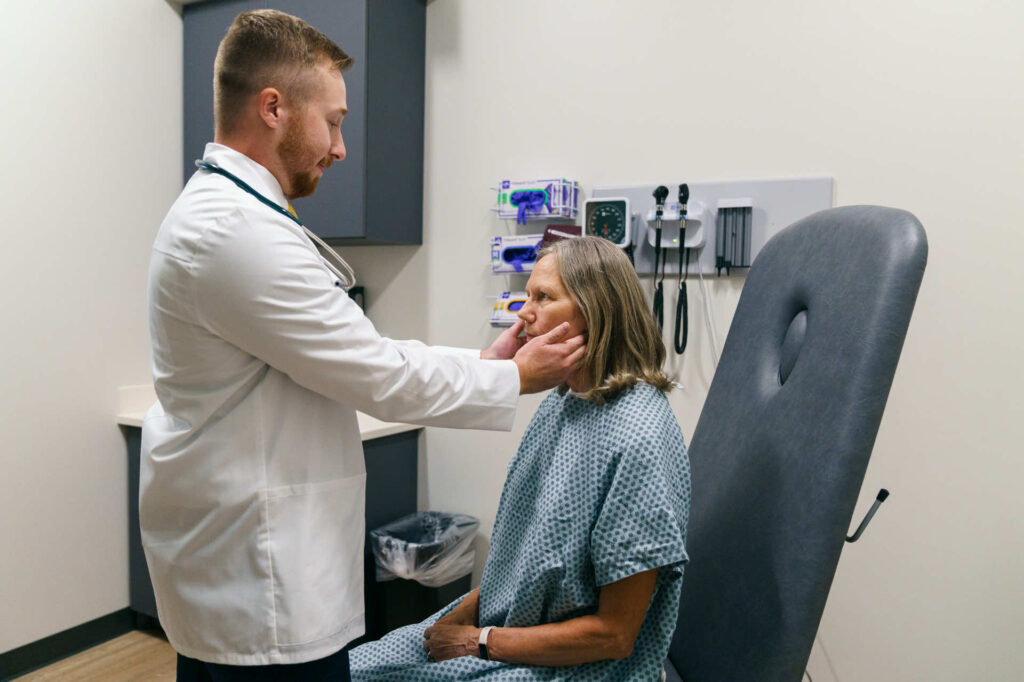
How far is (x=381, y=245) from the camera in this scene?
2740 millimetres

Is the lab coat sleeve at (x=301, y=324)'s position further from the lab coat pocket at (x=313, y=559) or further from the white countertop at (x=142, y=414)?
the white countertop at (x=142, y=414)

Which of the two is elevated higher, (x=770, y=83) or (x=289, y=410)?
(x=770, y=83)

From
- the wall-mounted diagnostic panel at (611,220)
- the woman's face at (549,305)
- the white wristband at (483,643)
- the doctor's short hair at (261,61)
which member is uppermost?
the doctor's short hair at (261,61)

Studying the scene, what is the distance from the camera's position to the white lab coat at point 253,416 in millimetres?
1045

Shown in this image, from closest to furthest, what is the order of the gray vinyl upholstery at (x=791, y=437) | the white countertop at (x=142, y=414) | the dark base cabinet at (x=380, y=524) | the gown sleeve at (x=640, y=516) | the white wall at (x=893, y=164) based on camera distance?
the gray vinyl upholstery at (x=791, y=437), the gown sleeve at (x=640, y=516), the white wall at (x=893, y=164), the dark base cabinet at (x=380, y=524), the white countertop at (x=142, y=414)

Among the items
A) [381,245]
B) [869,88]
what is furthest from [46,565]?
[869,88]

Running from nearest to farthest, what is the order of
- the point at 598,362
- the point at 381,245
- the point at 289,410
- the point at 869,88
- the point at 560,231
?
the point at 289,410, the point at 598,362, the point at 869,88, the point at 560,231, the point at 381,245

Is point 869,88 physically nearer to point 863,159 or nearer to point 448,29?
point 863,159

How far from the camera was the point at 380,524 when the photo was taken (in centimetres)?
250

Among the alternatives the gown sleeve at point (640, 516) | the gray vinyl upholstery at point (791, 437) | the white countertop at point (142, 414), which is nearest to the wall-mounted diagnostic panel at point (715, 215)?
the gray vinyl upholstery at point (791, 437)

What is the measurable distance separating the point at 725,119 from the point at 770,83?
0.50 feet

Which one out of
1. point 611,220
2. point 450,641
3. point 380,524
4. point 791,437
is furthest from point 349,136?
point 791,437

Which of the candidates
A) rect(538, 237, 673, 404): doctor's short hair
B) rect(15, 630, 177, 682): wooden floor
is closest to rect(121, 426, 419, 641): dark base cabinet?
rect(15, 630, 177, 682): wooden floor

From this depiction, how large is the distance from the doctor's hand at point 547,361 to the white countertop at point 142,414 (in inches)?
49.5
